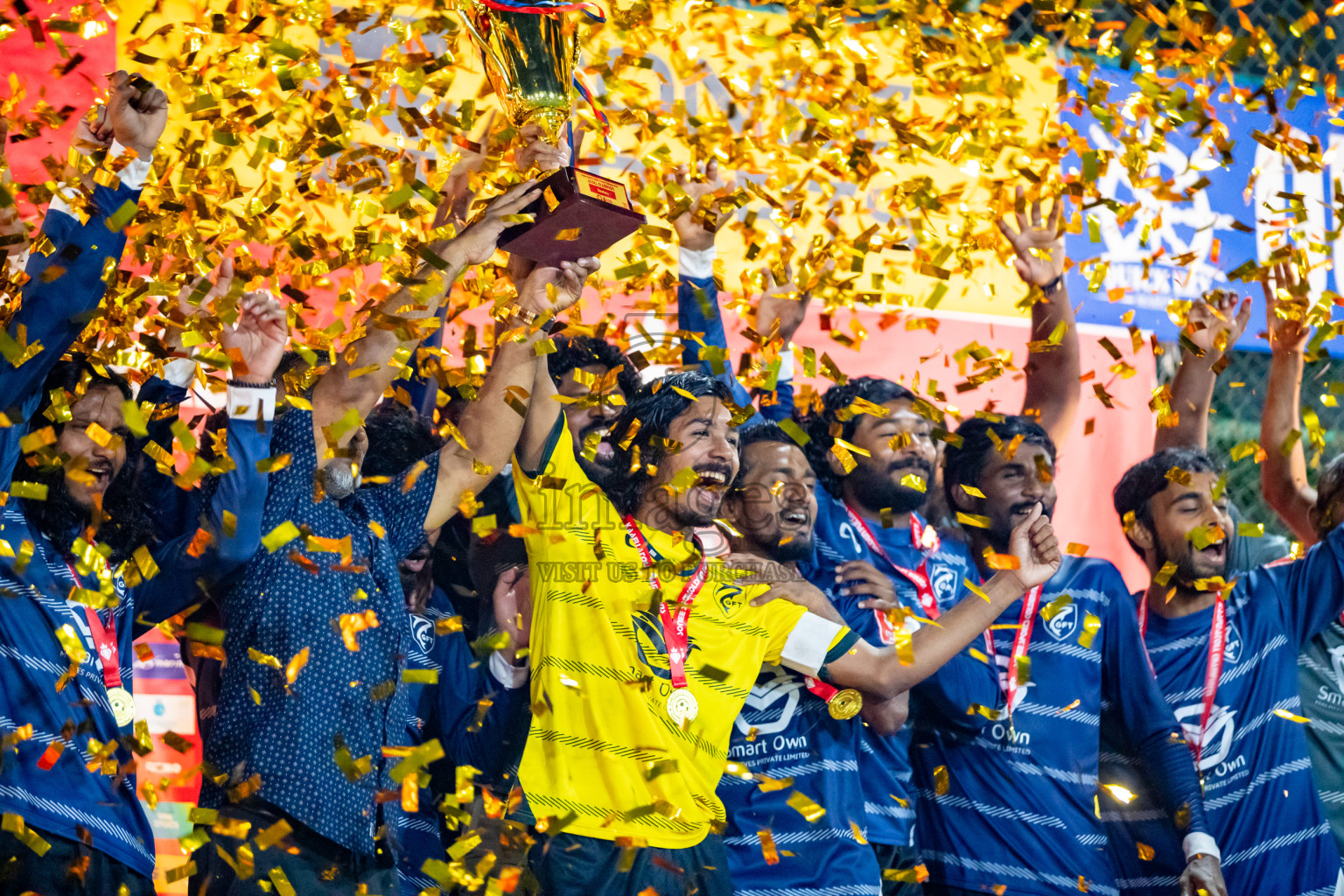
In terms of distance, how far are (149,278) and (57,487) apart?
1.84ft

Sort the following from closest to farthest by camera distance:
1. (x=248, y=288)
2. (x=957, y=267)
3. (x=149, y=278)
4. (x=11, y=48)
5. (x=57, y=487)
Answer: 1. (x=57, y=487)
2. (x=248, y=288)
3. (x=149, y=278)
4. (x=11, y=48)
5. (x=957, y=267)

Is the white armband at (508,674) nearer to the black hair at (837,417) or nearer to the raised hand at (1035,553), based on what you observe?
the black hair at (837,417)

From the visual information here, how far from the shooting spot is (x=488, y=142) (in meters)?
2.68

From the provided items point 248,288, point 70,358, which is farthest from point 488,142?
point 70,358

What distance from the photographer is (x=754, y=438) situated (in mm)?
2861

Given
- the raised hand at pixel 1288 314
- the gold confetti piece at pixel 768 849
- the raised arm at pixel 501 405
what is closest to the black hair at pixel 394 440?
the raised arm at pixel 501 405

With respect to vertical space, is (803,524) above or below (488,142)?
below

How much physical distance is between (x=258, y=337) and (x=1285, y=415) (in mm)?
2751

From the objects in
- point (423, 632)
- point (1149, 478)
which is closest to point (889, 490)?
point (1149, 478)

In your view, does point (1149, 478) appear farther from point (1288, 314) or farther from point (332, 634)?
point (332, 634)

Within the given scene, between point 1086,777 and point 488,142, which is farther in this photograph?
point 1086,777

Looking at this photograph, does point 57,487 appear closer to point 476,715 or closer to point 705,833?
point 476,715

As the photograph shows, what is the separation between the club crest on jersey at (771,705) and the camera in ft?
8.73

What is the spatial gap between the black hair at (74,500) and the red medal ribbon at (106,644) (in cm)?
8
